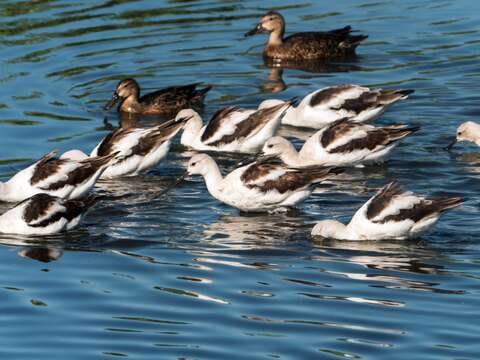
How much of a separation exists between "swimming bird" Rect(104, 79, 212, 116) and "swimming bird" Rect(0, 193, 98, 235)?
20.0ft

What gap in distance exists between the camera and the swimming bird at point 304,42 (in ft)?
77.7

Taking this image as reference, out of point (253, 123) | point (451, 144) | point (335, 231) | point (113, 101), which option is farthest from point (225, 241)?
point (113, 101)

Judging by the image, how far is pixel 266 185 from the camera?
614 inches

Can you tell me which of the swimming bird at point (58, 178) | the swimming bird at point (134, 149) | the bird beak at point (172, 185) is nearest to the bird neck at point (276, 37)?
the swimming bird at point (134, 149)

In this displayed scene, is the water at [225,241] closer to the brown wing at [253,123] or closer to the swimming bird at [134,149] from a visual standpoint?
the swimming bird at [134,149]

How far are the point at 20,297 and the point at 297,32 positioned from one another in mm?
14158

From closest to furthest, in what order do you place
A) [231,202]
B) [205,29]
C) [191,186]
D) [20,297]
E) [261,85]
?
[20,297] < [231,202] < [191,186] < [261,85] < [205,29]

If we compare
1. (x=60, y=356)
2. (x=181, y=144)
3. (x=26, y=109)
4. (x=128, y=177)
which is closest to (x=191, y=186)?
(x=128, y=177)

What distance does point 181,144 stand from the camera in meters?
19.5

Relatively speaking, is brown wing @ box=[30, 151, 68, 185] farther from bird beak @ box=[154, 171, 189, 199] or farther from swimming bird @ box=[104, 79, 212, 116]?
swimming bird @ box=[104, 79, 212, 116]

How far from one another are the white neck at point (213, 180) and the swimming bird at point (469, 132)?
374 cm

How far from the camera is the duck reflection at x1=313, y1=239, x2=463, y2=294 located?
12766 millimetres

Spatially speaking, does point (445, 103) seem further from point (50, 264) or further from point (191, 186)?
point (50, 264)

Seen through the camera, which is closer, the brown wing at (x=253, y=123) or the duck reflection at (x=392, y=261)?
the duck reflection at (x=392, y=261)
